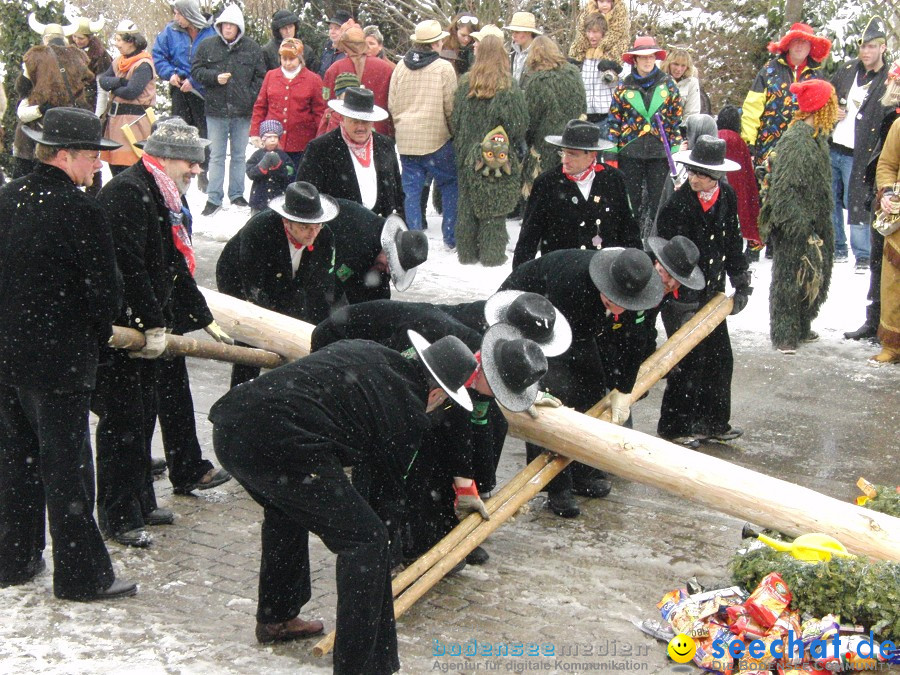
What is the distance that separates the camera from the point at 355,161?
25.3 feet

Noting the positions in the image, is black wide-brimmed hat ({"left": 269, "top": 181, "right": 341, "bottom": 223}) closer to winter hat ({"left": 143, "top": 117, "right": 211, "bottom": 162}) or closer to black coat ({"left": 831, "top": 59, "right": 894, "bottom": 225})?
winter hat ({"left": 143, "top": 117, "right": 211, "bottom": 162})

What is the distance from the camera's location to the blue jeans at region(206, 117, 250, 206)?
12.5 m

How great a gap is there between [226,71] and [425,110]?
104 inches

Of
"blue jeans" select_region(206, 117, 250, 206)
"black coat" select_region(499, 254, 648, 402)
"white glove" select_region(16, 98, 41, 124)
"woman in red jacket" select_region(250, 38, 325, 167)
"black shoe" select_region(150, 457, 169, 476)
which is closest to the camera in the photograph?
"black coat" select_region(499, 254, 648, 402)

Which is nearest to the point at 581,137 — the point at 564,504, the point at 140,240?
the point at 564,504

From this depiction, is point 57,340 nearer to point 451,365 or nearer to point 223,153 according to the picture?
point 451,365

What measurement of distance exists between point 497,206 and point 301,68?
280 cm

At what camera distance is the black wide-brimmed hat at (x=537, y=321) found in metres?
5.28

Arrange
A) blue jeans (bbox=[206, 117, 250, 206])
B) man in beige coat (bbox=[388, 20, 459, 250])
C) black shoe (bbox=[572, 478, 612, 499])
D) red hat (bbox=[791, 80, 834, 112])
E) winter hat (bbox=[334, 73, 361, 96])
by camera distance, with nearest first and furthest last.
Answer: black shoe (bbox=[572, 478, 612, 499]), red hat (bbox=[791, 80, 834, 112]), winter hat (bbox=[334, 73, 361, 96]), man in beige coat (bbox=[388, 20, 459, 250]), blue jeans (bbox=[206, 117, 250, 206])

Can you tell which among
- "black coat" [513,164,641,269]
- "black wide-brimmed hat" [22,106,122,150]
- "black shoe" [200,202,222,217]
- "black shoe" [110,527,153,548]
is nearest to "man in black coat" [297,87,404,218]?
"black coat" [513,164,641,269]

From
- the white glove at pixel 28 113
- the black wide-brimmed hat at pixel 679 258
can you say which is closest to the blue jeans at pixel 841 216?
the black wide-brimmed hat at pixel 679 258

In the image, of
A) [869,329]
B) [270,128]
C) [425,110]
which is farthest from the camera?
[270,128]

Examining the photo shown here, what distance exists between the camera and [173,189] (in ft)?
18.7

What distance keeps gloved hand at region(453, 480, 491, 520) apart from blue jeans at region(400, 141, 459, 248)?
248 inches
